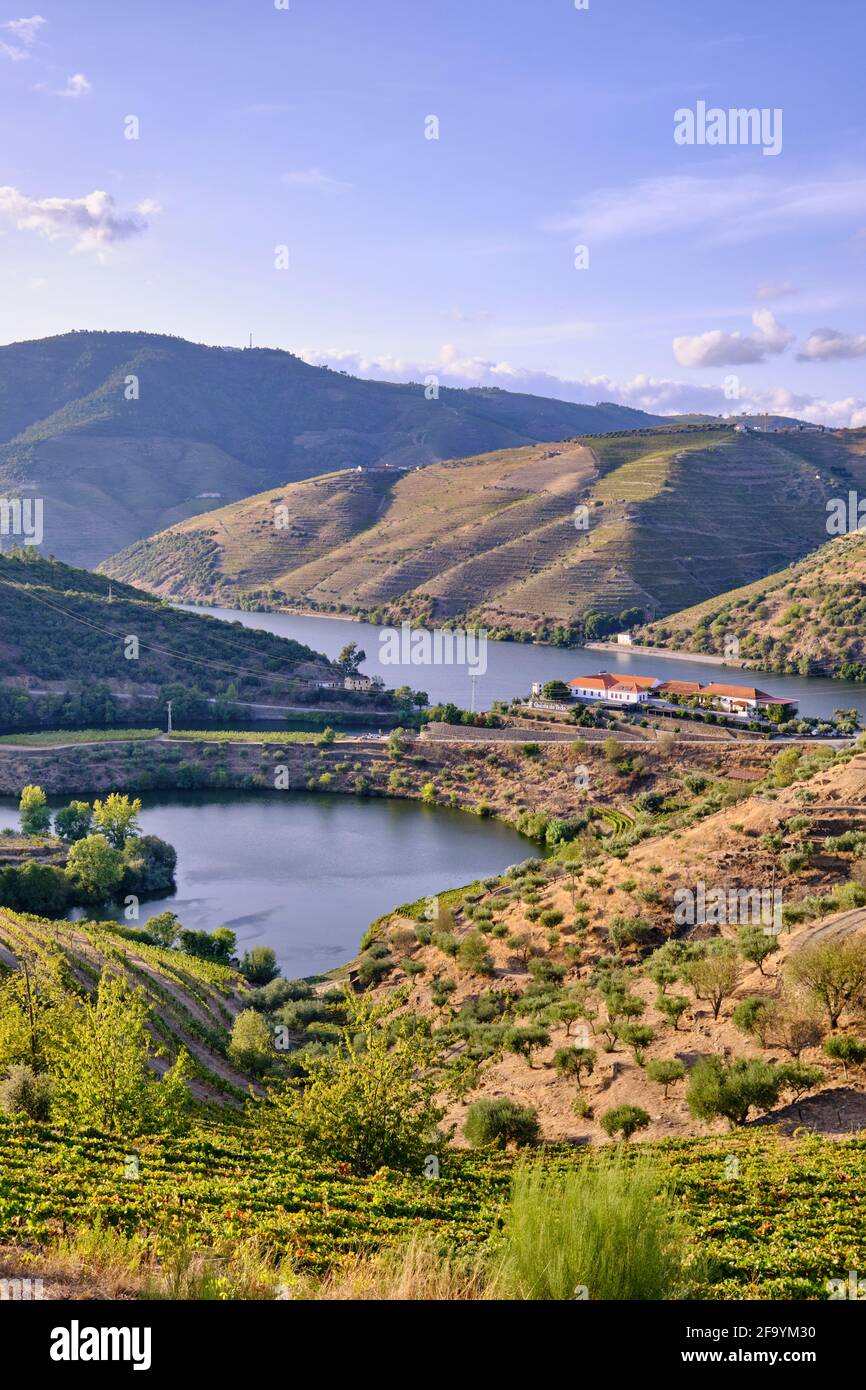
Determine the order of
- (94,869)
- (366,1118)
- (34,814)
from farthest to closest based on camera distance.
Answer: (34,814), (94,869), (366,1118)

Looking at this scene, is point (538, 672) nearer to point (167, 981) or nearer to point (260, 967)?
point (260, 967)

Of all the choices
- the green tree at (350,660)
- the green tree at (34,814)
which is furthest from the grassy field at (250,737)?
the green tree at (350,660)

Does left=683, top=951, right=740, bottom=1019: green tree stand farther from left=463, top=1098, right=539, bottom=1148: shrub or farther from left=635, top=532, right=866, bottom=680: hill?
left=635, top=532, right=866, bottom=680: hill

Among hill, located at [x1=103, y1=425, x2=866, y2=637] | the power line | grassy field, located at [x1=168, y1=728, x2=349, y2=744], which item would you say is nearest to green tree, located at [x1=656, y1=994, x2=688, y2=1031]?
grassy field, located at [x1=168, y1=728, x2=349, y2=744]

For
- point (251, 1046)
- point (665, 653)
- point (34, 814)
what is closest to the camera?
point (251, 1046)

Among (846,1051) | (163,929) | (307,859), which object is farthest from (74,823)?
(846,1051)

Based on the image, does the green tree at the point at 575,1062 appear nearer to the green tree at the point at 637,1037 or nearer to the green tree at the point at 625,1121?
the green tree at the point at 637,1037
